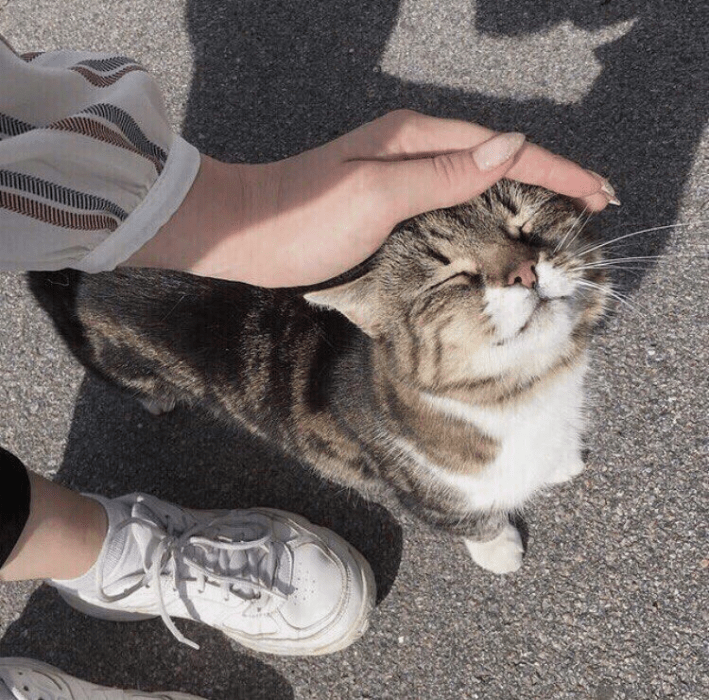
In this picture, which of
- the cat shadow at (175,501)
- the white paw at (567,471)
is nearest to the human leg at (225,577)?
the cat shadow at (175,501)

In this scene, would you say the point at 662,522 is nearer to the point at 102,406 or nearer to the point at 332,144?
the point at 332,144

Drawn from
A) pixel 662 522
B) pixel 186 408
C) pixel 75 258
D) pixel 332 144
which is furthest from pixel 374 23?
pixel 662 522

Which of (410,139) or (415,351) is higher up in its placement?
(410,139)

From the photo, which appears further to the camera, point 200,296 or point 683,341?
point 683,341

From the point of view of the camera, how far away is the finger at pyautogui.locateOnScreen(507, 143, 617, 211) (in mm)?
1539

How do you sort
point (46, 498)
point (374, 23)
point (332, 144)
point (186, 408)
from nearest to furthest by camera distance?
point (332, 144) → point (46, 498) → point (186, 408) → point (374, 23)

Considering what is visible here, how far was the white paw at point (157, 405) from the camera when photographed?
7.62ft

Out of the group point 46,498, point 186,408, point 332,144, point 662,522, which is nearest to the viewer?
point 332,144

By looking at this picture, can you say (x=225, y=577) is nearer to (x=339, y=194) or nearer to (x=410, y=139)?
(x=339, y=194)

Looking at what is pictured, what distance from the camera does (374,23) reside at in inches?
107

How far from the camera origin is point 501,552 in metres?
2.04

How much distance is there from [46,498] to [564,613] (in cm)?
136

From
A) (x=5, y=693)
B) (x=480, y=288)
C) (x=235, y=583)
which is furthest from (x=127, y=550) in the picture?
(x=480, y=288)

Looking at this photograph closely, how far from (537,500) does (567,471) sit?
0.13 metres
